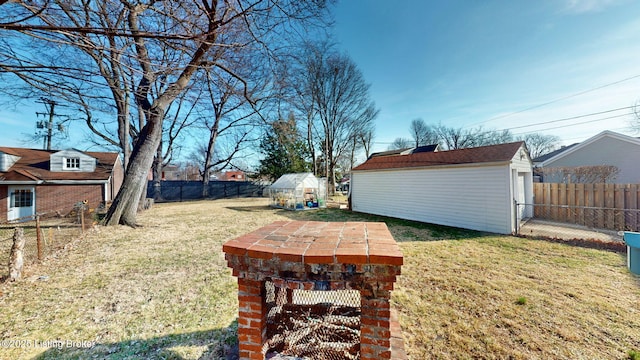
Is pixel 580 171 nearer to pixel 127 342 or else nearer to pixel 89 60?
pixel 127 342

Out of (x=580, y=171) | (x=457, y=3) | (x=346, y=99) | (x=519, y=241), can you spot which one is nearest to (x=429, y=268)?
(x=519, y=241)

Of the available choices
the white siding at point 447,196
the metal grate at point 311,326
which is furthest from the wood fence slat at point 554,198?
the metal grate at point 311,326

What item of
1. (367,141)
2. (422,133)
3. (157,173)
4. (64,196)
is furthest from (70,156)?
(422,133)

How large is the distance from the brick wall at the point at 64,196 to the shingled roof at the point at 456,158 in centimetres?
1731

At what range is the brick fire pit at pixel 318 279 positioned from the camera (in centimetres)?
142

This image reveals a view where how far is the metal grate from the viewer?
187cm

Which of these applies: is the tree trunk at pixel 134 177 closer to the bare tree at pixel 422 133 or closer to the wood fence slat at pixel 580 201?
the wood fence slat at pixel 580 201

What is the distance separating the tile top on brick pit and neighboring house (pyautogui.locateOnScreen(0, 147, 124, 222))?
1726 cm

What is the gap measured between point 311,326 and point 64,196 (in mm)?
19077

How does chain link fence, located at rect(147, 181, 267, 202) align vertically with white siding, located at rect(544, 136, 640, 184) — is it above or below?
below

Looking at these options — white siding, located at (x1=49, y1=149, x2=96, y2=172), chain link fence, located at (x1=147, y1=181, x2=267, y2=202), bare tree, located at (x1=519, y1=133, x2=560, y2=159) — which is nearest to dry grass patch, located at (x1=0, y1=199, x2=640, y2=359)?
white siding, located at (x1=49, y1=149, x2=96, y2=172)

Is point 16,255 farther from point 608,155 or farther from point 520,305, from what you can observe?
point 608,155

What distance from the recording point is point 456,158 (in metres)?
8.59

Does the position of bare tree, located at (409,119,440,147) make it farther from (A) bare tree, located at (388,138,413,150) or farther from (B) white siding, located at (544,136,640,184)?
(B) white siding, located at (544,136,640,184)
